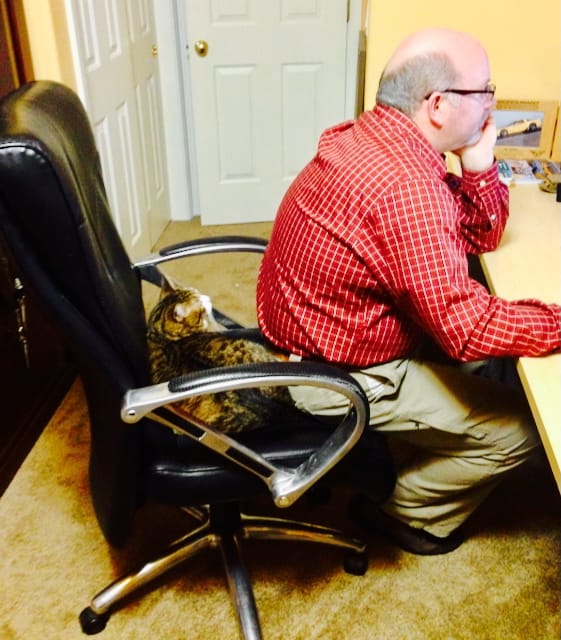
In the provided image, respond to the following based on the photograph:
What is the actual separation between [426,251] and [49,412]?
4.62 ft

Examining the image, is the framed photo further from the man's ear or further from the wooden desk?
the man's ear

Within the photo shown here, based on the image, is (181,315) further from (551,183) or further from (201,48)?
(201,48)

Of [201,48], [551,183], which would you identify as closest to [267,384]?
[551,183]

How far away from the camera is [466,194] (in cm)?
143

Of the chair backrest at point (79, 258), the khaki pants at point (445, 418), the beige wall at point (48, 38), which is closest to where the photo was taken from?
the chair backrest at point (79, 258)

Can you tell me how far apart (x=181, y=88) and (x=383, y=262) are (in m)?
2.54

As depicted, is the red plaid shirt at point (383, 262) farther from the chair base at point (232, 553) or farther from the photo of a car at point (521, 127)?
the photo of a car at point (521, 127)

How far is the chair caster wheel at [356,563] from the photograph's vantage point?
61.2 inches

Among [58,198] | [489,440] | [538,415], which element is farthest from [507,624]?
[58,198]

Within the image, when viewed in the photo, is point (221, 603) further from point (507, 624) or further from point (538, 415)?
point (538, 415)

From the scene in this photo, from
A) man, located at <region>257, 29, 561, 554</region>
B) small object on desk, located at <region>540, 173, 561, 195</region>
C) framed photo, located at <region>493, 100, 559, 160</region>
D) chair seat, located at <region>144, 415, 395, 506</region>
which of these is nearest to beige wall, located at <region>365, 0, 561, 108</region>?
framed photo, located at <region>493, 100, 559, 160</region>

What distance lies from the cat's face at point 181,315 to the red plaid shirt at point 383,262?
0.13 metres

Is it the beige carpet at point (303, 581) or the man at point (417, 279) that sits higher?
the man at point (417, 279)

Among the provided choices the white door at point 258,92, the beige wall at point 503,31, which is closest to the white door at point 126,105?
the white door at point 258,92
